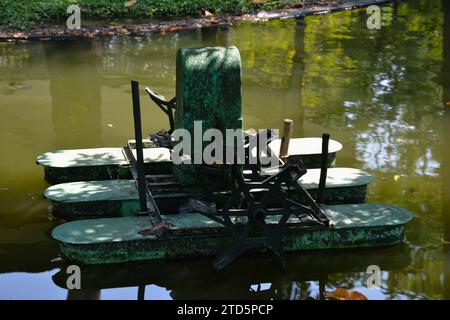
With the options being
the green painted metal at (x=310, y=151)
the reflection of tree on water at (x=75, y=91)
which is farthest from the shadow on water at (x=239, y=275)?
the reflection of tree on water at (x=75, y=91)

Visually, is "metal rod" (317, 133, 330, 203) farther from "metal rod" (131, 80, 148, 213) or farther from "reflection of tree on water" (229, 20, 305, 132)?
"reflection of tree on water" (229, 20, 305, 132)

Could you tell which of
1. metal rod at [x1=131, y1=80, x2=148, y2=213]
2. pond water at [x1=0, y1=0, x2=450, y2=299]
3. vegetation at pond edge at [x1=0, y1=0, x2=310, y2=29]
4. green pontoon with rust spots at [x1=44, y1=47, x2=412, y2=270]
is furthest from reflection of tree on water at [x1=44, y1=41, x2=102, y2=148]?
Result: metal rod at [x1=131, y1=80, x2=148, y2=213]

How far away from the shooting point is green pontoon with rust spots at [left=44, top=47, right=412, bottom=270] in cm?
704

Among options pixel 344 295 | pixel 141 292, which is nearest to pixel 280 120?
pixel 344 295

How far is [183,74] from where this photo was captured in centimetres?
771

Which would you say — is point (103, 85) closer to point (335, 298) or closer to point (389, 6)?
point (335, 298)

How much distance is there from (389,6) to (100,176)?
13.0 m

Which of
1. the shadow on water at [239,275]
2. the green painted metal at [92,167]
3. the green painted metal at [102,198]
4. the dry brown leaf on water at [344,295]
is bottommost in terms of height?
the dry brown leaf on water at [344,295]

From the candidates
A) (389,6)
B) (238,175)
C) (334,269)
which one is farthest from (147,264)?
(389,6)

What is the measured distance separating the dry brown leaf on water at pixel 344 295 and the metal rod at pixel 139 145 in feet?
6.64

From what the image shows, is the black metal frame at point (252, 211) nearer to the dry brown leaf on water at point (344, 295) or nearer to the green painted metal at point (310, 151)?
the dry brown leaf on water at point (344, 295)

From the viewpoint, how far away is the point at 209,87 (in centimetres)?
775

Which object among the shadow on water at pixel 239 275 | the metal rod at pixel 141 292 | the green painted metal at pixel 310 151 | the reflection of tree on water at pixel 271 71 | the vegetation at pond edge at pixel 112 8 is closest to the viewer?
the metal rod at pixel 141 292

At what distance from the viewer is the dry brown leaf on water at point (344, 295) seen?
670cm
